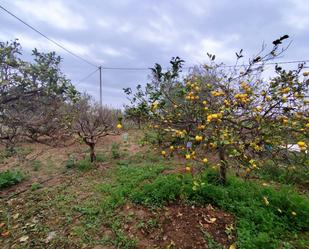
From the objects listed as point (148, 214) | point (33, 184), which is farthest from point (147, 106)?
point (33, 184)

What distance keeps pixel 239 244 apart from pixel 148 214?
46.1 inches

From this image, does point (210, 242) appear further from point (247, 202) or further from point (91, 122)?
point (91, 122)

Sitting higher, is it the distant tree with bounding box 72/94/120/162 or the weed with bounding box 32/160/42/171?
the distant tree with bounding box 72/94/120/162

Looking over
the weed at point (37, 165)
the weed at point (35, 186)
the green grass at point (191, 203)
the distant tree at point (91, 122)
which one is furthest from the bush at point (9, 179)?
the distant tree at point (91, 122)

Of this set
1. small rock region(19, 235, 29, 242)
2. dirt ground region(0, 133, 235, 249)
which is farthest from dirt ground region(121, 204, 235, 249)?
small rock region(19, 235, 29, 242)

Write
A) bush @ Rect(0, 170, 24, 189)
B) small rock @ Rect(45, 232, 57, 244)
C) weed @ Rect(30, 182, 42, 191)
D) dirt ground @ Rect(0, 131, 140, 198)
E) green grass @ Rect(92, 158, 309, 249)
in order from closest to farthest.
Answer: green grass @ Rect(92, 158, 309, 249) → small rock @ Rect(45, 232, 57, 244) → weed @ Rect(30, 182, 42, 191) → bush @ Rect(0, 170, 24, 189) → dirt ground @ Rect(0, 131, 140, 198)

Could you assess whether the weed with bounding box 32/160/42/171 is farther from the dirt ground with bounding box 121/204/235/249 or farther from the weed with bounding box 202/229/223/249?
the weed with bounding box 202/229/223/249

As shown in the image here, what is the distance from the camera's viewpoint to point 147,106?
10.8 feet

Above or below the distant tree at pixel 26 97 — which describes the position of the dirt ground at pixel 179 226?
below

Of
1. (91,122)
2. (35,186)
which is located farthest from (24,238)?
(91,122)

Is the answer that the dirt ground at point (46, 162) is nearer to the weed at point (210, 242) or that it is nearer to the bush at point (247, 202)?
the bush at point (247, 202)

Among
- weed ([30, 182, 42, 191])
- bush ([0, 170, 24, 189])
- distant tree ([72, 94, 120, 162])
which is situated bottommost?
weed ([30, 182, 42, 191])

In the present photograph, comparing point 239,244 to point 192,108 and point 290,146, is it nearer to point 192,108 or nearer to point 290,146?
point 290,146

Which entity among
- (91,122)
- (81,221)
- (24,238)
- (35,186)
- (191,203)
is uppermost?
(91,122)
